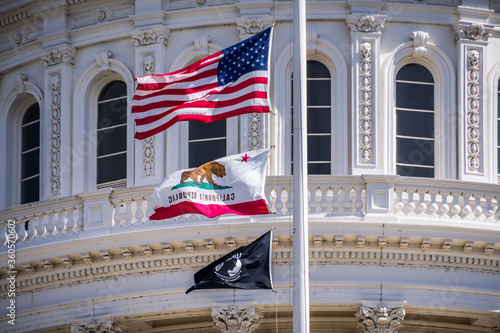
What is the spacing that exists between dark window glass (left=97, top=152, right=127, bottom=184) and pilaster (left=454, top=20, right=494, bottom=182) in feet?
23.5

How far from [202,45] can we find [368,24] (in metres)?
3.51

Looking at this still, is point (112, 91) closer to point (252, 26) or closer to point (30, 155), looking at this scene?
point (30, 155)

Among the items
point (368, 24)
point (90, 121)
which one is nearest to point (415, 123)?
point (368, 24)

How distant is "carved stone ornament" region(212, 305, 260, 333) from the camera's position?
38250 millimetres

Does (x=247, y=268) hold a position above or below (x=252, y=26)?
below

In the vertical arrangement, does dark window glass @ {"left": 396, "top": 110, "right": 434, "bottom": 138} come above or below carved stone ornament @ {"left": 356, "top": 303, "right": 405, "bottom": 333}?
above

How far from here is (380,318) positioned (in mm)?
38094

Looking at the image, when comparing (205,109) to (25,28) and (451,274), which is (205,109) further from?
(25,28)

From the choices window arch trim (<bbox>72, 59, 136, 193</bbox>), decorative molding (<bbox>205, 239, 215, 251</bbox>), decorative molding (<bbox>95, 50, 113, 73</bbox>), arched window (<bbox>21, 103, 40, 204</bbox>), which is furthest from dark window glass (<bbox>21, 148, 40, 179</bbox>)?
decorative molding (<bbox>205, 239, 215, 251</bbox>)

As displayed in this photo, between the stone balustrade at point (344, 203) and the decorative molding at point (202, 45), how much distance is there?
3.91 metres

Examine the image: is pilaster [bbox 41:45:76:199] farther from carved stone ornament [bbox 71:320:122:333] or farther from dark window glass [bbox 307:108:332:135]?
dark window glass [bbox 307:108:332:135]

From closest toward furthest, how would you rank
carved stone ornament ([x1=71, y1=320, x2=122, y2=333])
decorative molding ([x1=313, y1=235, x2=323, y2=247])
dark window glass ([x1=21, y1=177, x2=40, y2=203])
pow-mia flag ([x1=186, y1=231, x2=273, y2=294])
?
1. pow-mia flag ([x1=186, y1=231, x2=273, y2=294])
2. decorative molding ([x1=313, y1=235, x2=323, y2=247])
3. carved stone ornament ([x1=71, y1=320, x2=122, y2=333])
4. dark window glass ([x1=21, y1=177, x2=40, y2=203])

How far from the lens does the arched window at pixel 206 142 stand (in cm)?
4219

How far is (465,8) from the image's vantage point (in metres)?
42.2
